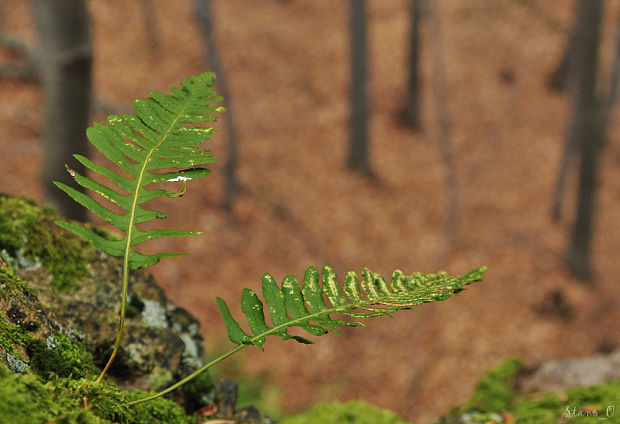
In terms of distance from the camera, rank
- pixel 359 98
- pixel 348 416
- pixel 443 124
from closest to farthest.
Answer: pixel 348 416, pixel 359 98, pixel 443 124

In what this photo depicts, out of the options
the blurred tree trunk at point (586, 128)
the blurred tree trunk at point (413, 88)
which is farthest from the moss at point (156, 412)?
the blurred tree trunk at point (413, 88)

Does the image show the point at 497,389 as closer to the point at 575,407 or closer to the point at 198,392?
the point at 575,407

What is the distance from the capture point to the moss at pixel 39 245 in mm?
1603

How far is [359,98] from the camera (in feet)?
34.6

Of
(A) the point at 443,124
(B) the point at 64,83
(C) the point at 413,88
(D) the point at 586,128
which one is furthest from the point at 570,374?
(A) the point at 443,124

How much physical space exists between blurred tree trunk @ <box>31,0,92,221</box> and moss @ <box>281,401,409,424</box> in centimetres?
243

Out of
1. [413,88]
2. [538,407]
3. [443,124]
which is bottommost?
[538,407]

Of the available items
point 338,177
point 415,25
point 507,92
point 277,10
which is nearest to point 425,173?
point 338,177

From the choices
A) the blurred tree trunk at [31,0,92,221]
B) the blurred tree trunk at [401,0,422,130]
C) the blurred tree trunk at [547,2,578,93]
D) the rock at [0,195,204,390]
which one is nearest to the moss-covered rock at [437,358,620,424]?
the rock at [0,195,204,390]

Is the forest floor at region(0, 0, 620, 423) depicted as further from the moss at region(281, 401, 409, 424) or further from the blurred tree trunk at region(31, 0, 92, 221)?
the moss at region(281, 401, 409, 424)

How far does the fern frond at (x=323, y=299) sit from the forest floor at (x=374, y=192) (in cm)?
412

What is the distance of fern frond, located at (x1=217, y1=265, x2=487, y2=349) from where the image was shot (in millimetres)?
1117

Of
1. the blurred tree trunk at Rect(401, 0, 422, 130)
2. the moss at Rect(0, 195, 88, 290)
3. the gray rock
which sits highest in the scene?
the blurred tree trunk at Rect(401, 0, 422, 130)

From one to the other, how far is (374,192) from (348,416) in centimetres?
793
